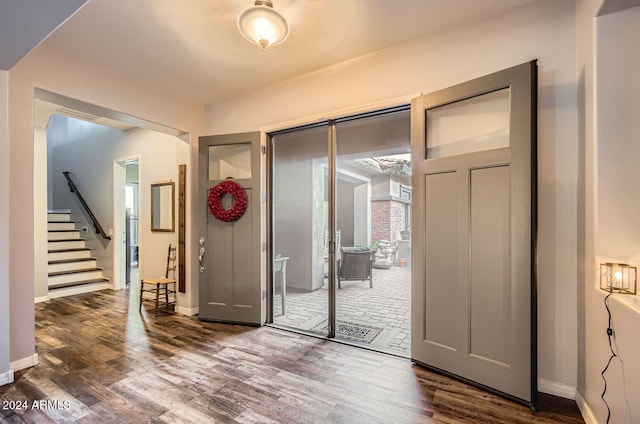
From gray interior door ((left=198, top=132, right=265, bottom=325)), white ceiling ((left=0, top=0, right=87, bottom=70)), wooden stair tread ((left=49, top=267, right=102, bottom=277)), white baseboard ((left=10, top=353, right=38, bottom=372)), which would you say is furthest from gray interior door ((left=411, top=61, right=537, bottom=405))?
wooden stair tread ((left=49, top=267, right=102, bottom=277))

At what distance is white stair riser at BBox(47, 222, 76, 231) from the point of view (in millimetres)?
6209

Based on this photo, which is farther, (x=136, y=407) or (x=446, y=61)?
(x=446, y=61)

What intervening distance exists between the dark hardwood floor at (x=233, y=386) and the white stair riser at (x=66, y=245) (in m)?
3.20

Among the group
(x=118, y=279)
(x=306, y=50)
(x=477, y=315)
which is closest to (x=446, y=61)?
(x=306, y=50)

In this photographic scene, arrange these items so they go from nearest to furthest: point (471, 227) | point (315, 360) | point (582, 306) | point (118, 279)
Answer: point (582, 306) → point (471, 227) → point (315, 360) → point (118, 279)

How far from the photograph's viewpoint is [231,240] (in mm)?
3756

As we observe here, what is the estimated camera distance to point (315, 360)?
2744 mm

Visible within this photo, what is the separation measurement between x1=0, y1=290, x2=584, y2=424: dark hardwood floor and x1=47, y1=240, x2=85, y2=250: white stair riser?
320cm

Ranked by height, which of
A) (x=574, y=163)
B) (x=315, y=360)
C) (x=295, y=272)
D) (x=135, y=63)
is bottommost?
(x=315, y=360)

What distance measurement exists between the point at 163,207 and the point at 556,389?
17.3 ft

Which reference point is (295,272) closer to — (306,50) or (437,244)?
(437,244)

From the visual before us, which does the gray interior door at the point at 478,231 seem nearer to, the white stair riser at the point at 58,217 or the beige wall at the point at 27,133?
the beige wall at the point at 27,133

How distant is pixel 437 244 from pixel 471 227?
1.03 ft

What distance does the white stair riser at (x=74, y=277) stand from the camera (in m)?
5.18
